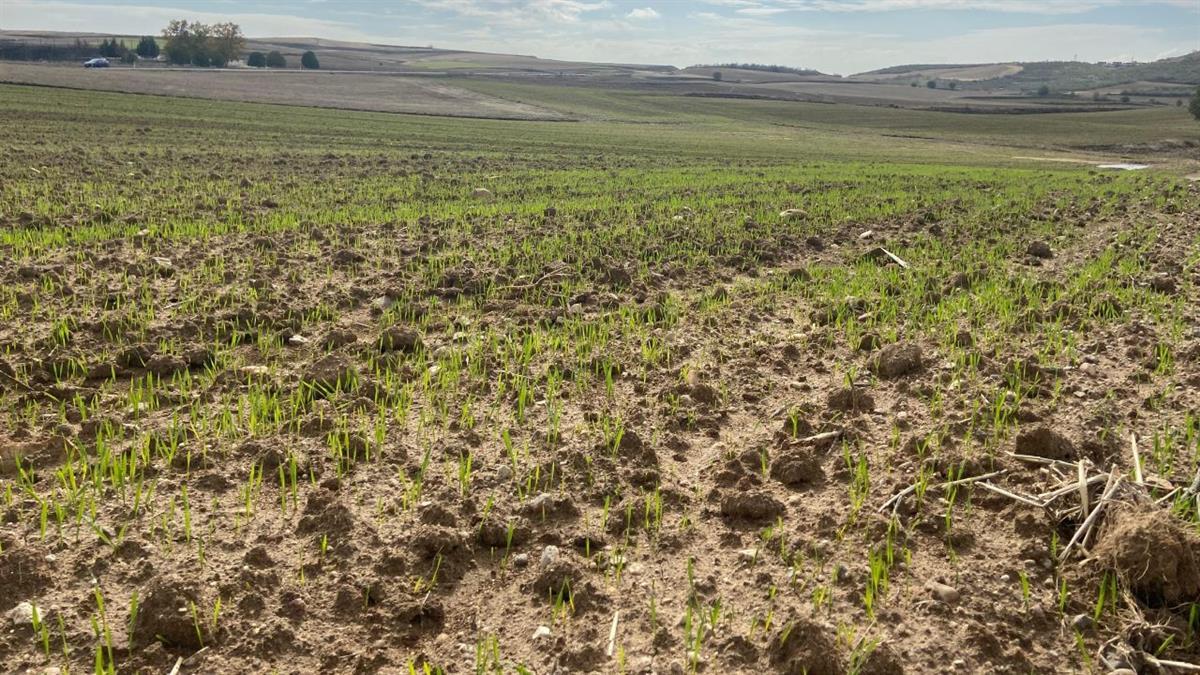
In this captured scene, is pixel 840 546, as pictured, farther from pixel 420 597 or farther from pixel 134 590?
pixel 134 590

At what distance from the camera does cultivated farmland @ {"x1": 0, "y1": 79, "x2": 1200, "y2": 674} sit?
2967 mm

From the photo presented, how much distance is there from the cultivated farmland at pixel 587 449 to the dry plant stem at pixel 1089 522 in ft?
0.06

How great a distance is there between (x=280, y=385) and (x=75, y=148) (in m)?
17.9

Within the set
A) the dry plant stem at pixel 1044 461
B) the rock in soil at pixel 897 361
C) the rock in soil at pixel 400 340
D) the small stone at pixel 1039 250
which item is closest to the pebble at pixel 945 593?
the dry plant stem at pixel 1044 461

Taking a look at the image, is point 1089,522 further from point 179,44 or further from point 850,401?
point 179,44

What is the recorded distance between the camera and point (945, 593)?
10.2 feet

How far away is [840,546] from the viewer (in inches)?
137

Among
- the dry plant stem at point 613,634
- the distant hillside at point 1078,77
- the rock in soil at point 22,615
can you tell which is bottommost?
the rock in soil at point 22,615

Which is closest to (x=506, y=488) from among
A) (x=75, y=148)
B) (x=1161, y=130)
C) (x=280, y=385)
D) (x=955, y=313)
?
(x=280, y=385)

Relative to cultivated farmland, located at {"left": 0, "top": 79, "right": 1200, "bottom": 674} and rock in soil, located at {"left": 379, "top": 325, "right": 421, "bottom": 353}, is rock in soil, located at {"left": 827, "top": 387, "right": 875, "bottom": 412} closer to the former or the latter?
cultivated farmland, located at {"left": 0, "top": 79, "right": 1200, "bottom": 674}

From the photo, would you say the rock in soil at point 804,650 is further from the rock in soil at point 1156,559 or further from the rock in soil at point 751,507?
the rock in soil at point 1156,559

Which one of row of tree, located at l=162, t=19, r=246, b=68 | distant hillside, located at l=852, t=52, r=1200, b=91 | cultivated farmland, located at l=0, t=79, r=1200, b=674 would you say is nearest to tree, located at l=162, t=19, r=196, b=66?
row of tree, located at l=162, t=19, r=246, b=68

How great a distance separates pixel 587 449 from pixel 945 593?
6.39 ft

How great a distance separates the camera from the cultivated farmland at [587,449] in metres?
2.97
